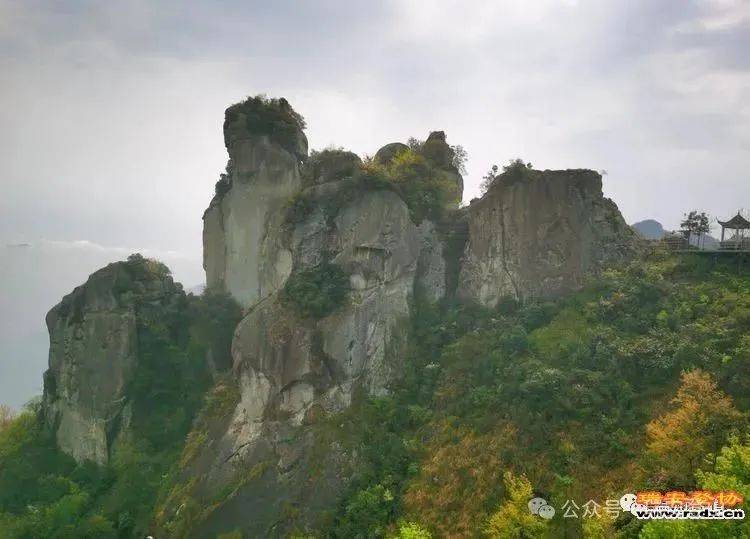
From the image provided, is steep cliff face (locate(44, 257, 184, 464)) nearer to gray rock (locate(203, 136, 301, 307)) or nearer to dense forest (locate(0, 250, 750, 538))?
dense forest (locate(0, 250, 750, 538))

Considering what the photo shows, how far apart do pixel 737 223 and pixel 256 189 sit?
25.4 meters

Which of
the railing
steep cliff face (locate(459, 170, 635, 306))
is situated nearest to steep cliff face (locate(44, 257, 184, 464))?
steep cliff face (locate(459, 170, 635, 306))

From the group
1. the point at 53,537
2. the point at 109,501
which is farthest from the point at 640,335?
the point at 53,537

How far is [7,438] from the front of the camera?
1121 inches

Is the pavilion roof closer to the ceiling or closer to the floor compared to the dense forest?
closer to the ceiling

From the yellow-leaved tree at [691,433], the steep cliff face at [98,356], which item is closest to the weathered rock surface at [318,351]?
the steep cliff face at [98,356]

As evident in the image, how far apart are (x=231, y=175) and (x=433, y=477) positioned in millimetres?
21894

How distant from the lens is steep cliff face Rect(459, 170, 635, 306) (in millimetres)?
23797

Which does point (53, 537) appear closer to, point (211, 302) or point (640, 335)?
point (211, 302)

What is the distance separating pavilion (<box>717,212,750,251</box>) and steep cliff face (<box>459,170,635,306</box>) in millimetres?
3936

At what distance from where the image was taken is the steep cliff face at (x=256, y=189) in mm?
28734

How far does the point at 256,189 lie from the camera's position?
96.6ft

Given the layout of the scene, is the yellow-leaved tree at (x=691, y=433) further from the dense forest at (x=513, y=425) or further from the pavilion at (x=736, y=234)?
the pavilion at (x=736, y=234)

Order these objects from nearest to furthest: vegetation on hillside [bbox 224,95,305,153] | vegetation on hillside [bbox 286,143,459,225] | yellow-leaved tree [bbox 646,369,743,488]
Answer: yellow-leaved tree [bbox 646,369,743,488] < vegetation on hillside [bbox 286,143,459,225] < vegetation on hillside [bbox 224,95,305,153]
